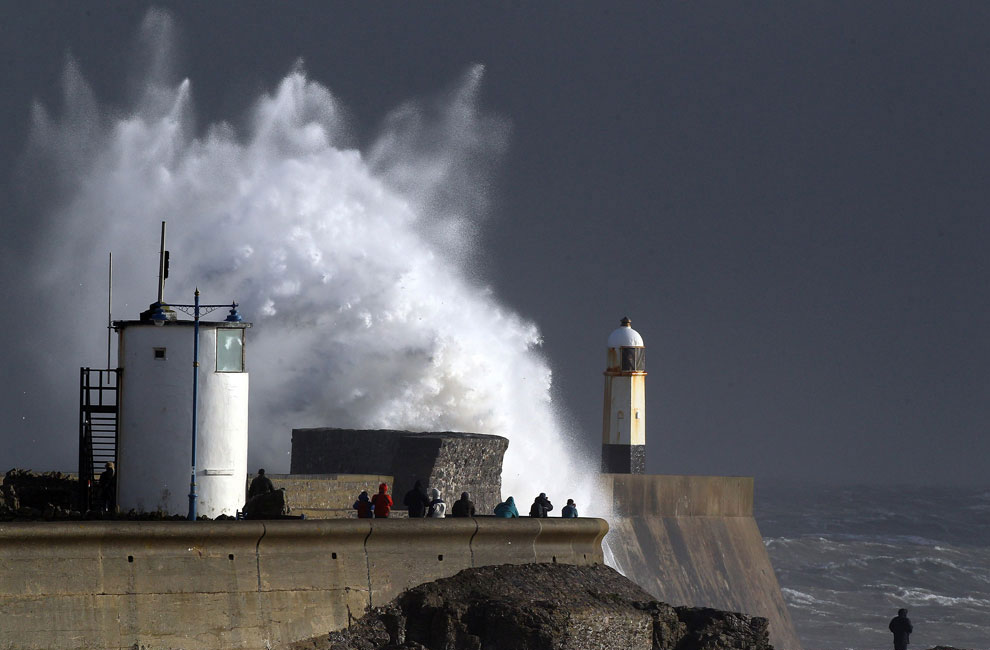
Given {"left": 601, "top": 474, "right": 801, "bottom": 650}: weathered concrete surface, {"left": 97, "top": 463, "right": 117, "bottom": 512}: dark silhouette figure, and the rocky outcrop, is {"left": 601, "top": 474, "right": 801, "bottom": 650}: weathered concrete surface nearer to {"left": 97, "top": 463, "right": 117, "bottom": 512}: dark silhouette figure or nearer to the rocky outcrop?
the rocky outcrop

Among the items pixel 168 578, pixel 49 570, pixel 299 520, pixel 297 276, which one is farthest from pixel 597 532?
pixel 297 276

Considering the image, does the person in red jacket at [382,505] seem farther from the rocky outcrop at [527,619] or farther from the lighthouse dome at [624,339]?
the lighthouse dome at [624,339]

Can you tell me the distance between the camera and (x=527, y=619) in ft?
37.1

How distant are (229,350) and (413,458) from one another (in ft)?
20.2

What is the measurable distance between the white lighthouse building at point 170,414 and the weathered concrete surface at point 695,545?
978cm

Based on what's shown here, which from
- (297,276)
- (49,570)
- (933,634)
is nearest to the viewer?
(49,570)

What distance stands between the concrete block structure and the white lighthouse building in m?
5.56

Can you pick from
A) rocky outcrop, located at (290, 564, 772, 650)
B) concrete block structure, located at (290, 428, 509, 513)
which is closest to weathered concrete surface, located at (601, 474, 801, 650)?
concrete block structure, located at (290, 428, 509, 513)

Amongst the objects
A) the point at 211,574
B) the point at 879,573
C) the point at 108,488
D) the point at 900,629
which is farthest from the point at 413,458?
the point at 879,573

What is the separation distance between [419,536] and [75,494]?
9.52 ft

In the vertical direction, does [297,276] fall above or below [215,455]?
above

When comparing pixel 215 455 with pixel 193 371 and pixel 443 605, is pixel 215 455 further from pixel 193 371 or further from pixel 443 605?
pixel 443 605

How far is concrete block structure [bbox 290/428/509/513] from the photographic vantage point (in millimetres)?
17922

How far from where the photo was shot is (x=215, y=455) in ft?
39.5
